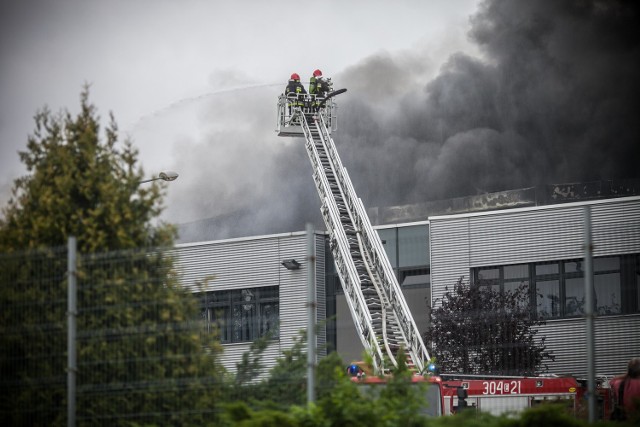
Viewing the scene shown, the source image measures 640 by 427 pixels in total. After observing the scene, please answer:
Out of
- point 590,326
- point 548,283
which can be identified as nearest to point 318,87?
point 548,283

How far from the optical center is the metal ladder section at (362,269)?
30297mm

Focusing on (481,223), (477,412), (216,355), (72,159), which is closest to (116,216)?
(72,159)

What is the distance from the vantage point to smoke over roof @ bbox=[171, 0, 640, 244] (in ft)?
203

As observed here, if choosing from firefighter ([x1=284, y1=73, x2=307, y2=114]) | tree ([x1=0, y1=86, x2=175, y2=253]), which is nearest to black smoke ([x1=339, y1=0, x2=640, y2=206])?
firefighter ([x1=284, y1=73, x2=307, y2=114])

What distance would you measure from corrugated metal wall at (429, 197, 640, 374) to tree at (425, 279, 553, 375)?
2.67 ft

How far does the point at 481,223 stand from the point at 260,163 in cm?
3485

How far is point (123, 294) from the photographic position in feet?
37.0

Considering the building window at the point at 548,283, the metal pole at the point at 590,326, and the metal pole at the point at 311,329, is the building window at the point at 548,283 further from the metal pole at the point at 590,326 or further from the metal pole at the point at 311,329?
the metal pole at the point at 311,329

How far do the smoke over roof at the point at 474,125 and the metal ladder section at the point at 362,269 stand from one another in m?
21.1

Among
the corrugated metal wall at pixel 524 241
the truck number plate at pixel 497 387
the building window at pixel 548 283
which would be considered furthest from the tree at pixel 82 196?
the building window at pixel 548 283

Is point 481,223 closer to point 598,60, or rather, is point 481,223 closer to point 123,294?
point 123,294

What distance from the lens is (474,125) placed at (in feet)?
218

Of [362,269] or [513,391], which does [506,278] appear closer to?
[362,269]

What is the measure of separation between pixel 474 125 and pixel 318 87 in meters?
29.3
